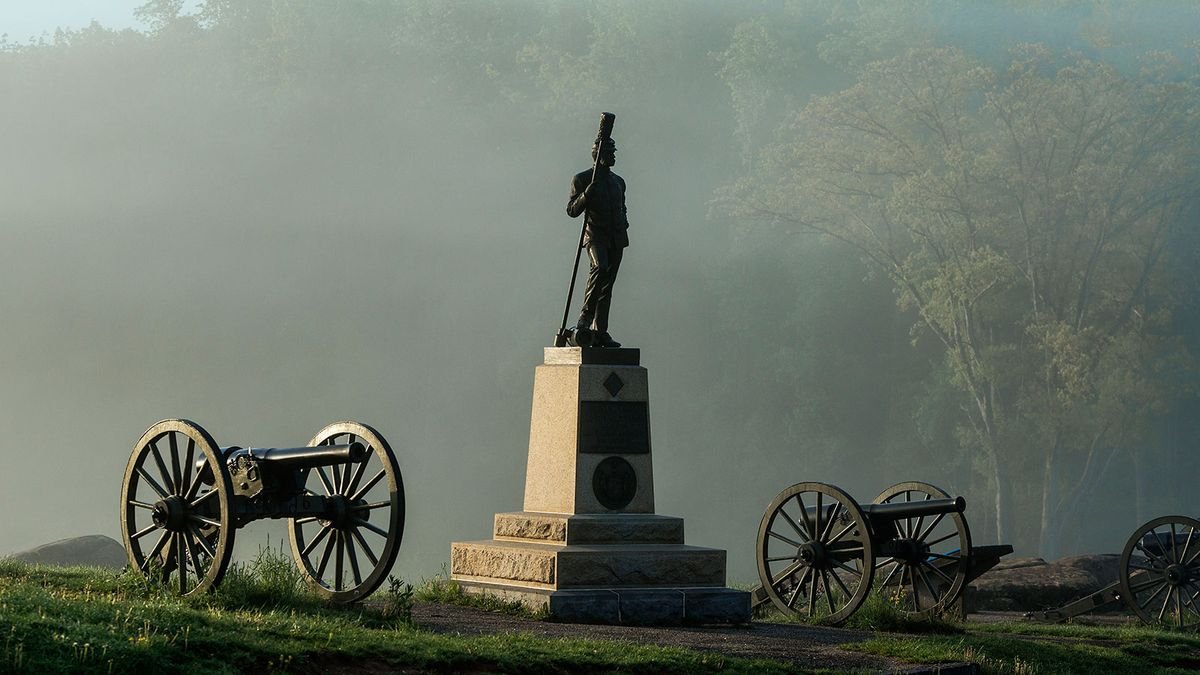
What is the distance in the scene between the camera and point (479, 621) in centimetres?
1091

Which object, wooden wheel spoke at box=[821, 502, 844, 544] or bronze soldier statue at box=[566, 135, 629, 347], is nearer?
wooden wheel spoke at box=[821, 502, 844, 544]

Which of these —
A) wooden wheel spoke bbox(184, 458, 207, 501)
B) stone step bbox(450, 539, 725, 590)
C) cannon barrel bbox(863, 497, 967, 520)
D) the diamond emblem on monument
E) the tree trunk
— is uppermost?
the tree trunk

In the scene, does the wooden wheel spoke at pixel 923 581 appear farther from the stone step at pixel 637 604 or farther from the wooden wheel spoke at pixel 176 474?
the wooden wheel spoke at pixel 176 474

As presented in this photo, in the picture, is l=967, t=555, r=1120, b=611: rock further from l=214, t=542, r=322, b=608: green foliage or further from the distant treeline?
the distant treeline

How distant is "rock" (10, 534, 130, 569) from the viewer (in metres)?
19.2

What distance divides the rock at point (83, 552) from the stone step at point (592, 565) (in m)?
8.29

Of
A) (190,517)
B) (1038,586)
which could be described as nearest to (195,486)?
(190,517)

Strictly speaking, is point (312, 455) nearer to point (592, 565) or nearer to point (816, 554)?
point (592, 565)

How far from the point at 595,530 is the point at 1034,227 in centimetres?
2559

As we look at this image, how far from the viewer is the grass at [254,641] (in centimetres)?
741

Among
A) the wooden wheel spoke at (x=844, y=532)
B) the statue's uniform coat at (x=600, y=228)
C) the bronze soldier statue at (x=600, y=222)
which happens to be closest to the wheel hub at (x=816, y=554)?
the wooden wheel spoke at (x=844, y=532)

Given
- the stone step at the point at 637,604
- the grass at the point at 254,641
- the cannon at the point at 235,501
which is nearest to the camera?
A: the grass at the point at 254,641

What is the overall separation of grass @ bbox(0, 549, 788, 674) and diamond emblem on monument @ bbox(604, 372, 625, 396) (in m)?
3.03

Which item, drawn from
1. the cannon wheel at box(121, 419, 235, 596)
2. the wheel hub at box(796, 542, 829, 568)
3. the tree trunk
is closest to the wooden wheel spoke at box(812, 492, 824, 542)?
the wheel hub at box(796, 542, 829, 568)
